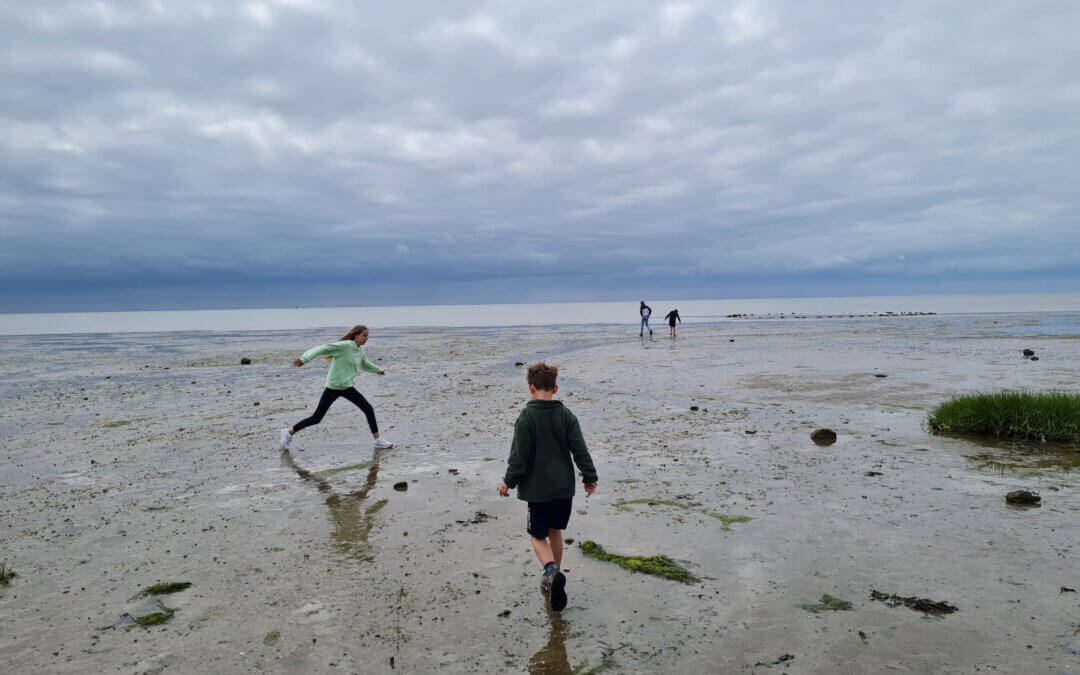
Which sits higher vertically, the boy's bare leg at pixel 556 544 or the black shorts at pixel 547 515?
the black shorts at pixel 547 515

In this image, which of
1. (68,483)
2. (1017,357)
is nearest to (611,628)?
(68,483)

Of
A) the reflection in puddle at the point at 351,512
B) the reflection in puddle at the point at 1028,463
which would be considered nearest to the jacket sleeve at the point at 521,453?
the reflection in puddle at the point at 351,512

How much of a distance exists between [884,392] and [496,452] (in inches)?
476

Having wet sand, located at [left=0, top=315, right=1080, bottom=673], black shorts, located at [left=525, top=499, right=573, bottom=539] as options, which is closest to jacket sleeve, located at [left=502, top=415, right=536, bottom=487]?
black shorts, located at [left=525, top=499, right=573, bottom=539]

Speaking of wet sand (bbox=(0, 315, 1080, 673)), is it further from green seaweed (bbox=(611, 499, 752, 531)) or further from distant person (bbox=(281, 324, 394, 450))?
Result: distant person (bbox=(281, 324, 394, 450))

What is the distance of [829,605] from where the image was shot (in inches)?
203

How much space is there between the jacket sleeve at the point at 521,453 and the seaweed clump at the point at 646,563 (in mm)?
1481

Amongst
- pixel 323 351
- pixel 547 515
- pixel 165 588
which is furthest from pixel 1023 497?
pixel 323 351

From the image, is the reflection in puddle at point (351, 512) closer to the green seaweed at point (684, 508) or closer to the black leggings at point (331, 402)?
the black leggings at point (331, 402)

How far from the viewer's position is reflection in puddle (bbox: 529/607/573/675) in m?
4.33

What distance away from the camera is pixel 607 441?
11.8m

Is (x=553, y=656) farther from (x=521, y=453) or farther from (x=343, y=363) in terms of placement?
(x=343, y=363)

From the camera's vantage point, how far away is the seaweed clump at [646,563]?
19.0ft

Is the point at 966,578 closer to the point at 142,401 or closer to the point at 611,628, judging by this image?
the point at 611,628
